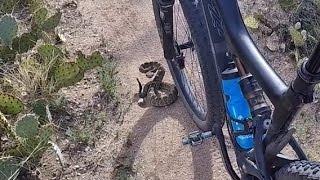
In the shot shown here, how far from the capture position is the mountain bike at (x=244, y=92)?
4.70 ft

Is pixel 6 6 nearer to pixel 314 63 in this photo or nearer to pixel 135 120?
pixel 135 120

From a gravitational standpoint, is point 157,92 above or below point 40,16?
below

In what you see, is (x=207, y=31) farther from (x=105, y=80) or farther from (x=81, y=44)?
(x=81, y=44)

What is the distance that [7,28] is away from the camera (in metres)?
2.49

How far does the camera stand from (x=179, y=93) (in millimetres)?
2584

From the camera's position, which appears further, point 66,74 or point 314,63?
point 66,74

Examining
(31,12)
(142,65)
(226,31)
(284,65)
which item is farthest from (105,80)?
(226,31)

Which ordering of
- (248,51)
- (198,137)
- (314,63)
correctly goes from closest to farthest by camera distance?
(314,63), (248,51), (198,137)

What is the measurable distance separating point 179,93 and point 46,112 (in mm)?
628

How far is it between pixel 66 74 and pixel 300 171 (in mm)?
1366

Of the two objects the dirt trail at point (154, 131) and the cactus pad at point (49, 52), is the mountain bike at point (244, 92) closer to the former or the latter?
the dirt trail at point (154, 131)

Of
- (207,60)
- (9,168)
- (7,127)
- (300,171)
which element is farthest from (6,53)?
(300,171)

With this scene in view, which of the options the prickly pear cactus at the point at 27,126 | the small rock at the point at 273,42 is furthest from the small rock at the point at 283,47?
the prickly pear cactus at the point at 27,126

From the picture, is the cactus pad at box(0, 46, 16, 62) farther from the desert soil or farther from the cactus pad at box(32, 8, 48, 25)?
the desert soil
